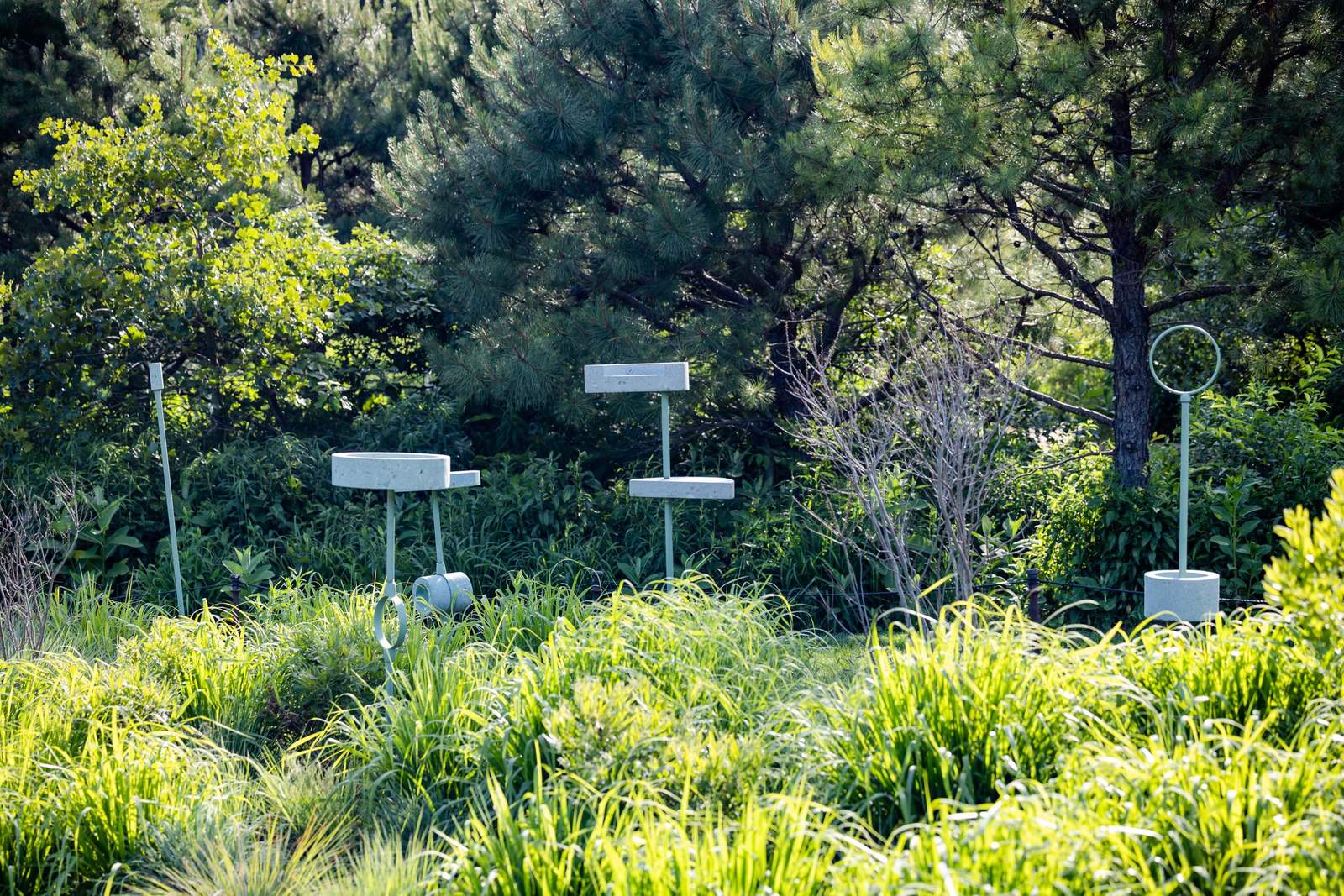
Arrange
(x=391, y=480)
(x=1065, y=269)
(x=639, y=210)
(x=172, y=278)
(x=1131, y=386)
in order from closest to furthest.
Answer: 1. (x=391, y=480)
2. (x=1131, y=386)
3. (x=1065, y=269)
4. (x=639, y=210)
5. (x=172, y=278)

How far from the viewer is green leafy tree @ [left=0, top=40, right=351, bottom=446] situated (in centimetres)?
801

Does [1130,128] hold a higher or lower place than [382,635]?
higher

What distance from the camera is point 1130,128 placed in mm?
6105

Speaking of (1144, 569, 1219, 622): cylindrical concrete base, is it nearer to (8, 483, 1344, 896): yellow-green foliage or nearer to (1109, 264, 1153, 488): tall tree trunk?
(8, 483, 1344, 896): yellow-green foliage

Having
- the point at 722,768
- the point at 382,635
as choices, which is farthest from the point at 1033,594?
the point at 382,635

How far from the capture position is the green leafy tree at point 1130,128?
5527mm

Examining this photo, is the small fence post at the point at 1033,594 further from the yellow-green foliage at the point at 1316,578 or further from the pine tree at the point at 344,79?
the pine tree at the point at 344,79

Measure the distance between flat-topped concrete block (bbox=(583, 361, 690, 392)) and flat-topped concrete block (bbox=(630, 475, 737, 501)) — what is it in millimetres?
439

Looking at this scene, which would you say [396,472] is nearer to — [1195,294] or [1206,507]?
[1206,507]

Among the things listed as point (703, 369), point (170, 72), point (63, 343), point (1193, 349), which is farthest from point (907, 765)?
point (170, 72)

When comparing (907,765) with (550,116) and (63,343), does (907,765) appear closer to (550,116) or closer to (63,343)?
(550,116)

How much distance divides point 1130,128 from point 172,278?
19.9 ft

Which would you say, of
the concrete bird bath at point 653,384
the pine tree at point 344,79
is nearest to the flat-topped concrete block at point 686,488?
the concrete bird bath at point 653,384

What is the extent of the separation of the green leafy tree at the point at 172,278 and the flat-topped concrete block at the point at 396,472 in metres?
4.11
